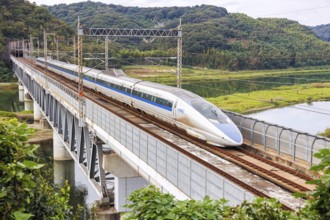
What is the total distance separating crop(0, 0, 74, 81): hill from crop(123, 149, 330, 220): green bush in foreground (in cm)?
12739

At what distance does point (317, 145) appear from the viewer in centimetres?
1767

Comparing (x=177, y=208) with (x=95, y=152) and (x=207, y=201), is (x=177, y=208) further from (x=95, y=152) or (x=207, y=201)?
(x=95, y=152)

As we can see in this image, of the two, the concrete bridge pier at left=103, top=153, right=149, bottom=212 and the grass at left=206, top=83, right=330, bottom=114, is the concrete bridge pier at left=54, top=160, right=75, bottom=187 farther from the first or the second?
the grass at left=206, top=83, right=330, bottom=114

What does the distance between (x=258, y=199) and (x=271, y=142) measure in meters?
14.5

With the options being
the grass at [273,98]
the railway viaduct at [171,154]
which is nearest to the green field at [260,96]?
the grass at [273,98]

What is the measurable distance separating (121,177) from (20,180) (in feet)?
67.2

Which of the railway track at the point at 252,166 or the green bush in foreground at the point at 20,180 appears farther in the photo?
the railway track at the point at 252,166

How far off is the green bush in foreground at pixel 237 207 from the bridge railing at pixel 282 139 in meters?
9.81

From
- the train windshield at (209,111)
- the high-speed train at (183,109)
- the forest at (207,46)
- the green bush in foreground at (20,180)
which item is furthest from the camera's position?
the forest at (207,46)

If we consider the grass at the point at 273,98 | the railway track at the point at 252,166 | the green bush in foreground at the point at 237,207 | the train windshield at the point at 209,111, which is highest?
the green bush in foreground at the point at 237,207

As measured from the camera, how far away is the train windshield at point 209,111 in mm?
21281

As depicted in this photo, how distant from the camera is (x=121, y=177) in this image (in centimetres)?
2652

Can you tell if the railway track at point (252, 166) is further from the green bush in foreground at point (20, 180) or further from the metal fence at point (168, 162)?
the green bush in foreground at point (20, 180)

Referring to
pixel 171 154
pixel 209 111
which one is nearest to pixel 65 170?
pixel 209 111
